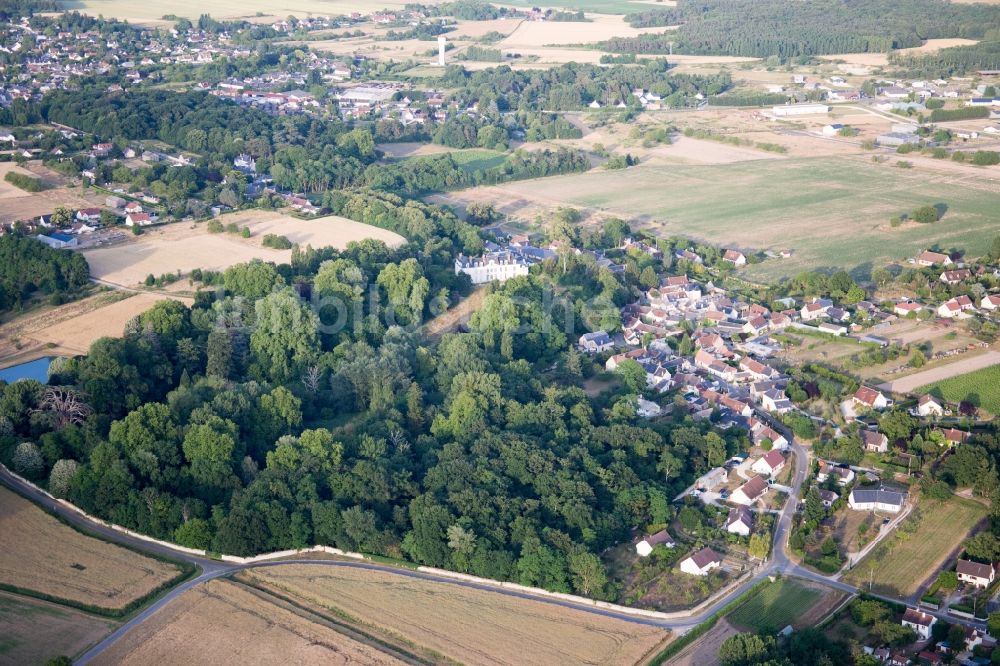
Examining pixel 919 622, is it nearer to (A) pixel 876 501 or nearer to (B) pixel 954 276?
(A) pixel 876 501

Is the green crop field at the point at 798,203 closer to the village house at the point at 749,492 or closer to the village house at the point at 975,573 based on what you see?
the village house at the point at 749,492

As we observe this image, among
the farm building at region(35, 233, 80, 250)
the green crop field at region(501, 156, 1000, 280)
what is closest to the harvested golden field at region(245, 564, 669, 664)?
the green crop field at region(501, 156, 1000, 280)

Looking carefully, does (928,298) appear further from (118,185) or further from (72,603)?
(118,185)

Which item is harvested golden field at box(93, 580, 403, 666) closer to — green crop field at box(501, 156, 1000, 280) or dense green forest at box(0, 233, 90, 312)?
dense green forest at box(0, 233, 90, 312)

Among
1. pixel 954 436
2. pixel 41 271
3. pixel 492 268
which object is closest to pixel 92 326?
pixel 41 271

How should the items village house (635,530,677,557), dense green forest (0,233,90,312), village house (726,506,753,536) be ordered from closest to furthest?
village house (635,530,677,557) → village house (726,506,753,536) → dense green forest (0,233,90,312)

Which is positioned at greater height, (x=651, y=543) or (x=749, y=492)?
(x=749, y=492)
